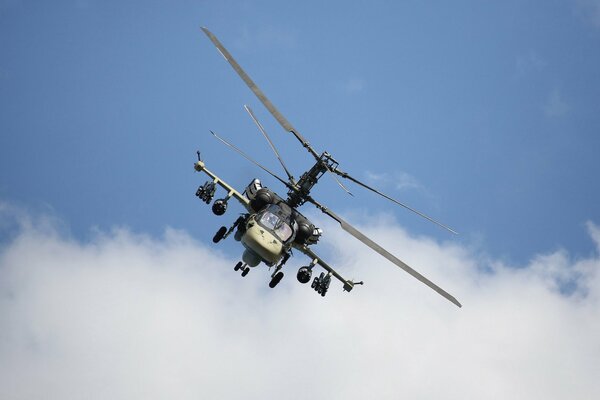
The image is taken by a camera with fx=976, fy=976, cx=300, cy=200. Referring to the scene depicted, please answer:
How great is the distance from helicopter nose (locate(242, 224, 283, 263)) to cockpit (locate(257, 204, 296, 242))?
1.27 ft

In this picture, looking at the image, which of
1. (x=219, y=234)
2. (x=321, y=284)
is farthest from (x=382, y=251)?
(x=219, y=234)

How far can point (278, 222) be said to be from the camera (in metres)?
55.5

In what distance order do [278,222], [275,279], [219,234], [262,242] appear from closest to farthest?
[262,242] < [278,222] < [275,279] < [219,234]

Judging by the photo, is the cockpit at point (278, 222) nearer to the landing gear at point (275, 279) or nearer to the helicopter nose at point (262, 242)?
the helicopter nose at point (262, 242)

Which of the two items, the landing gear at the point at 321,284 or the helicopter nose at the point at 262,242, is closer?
the helicopter nose at the point at 262,242

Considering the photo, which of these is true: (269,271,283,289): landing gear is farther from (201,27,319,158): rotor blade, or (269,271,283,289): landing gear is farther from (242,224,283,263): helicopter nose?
(201,27,319,158): rotor blade

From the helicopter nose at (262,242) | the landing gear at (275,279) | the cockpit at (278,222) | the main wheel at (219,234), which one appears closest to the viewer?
the helicopter nose at (262,242)

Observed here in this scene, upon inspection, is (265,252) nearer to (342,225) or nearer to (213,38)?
(342,225)

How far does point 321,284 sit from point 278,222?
518cm

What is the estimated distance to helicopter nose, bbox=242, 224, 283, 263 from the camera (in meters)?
54.4

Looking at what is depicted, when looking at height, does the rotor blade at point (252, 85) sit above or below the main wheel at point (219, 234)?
above

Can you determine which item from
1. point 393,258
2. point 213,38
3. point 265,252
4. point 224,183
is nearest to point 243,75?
point 213,38

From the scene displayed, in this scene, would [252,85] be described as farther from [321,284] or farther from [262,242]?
[321,284]

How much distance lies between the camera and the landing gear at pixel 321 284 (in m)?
58.0
